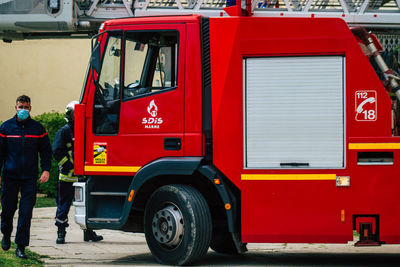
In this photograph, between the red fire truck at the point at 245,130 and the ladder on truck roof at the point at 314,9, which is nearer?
the red fire truck at the point at 245,130

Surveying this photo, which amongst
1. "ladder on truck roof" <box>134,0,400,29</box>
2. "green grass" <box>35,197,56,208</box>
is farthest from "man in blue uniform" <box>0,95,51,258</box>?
"green grass" <box>35,197,56,208</box>

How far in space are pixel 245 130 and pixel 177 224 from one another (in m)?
1.26

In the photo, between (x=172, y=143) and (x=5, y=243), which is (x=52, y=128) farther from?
(x=172, y=143)

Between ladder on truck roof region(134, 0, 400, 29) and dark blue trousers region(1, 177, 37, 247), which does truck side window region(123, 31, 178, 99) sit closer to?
ladder on truck roof region(134, 0, 400, 29)

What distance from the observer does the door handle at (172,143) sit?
913 centimetres

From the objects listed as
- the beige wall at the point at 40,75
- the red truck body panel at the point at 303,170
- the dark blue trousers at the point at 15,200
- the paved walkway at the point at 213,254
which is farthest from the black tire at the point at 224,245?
the beige wall at the point at 40,75

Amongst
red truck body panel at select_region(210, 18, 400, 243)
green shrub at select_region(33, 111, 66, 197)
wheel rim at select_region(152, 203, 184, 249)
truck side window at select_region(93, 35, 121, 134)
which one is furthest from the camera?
green shrub at select_region(33, 111, 66, 197)

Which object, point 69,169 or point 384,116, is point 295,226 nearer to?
point 384,116

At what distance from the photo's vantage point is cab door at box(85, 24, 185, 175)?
361 inches

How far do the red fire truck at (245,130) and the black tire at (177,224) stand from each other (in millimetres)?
13

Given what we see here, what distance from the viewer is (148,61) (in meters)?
9.45

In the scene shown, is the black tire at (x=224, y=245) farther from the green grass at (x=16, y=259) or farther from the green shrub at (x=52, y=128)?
the green shrub at (x=52, y=128)

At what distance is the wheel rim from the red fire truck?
1 centimetres

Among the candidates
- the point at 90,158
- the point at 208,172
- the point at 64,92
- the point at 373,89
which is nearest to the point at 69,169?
the point at 90,158
